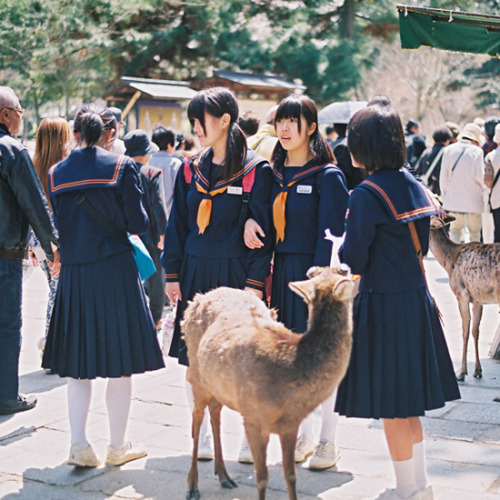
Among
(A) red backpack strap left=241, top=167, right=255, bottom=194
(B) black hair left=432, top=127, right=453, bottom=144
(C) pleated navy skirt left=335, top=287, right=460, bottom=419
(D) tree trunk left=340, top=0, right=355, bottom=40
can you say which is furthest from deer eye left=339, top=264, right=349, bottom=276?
(D) tree trunk left=340, top=0, right=355, bottom=40

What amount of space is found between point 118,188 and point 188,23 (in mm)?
16838

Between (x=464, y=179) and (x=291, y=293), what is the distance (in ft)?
20.2

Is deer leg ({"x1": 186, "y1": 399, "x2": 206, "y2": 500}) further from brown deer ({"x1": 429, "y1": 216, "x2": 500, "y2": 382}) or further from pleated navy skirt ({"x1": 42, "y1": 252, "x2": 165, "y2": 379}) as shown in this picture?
brown deer ({"x1": 429, "y1": 216, "x2": 500, "y2": 382})

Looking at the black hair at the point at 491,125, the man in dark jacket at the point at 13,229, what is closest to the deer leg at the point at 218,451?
the man in dark jacket at the point at 13,229

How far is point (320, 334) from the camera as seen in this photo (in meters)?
3.13

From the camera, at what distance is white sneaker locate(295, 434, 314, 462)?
4242 millimetres

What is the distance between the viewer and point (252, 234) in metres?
3.97

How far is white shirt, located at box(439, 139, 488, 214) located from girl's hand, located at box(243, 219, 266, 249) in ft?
20.3

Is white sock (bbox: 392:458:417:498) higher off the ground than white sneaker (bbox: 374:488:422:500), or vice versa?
white sock (bbox: 392:458:417:498)

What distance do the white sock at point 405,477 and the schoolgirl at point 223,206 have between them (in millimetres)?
1184

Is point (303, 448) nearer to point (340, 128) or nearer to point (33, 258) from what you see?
point (33, 258)

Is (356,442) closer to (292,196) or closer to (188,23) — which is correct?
(292,196)

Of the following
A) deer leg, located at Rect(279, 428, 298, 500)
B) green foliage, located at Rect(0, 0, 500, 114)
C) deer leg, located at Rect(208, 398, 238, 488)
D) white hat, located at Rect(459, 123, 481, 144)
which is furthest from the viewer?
green foliage, located at Rect(0, 0, 500, 114)

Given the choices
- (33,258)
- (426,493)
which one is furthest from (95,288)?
(33,258)
